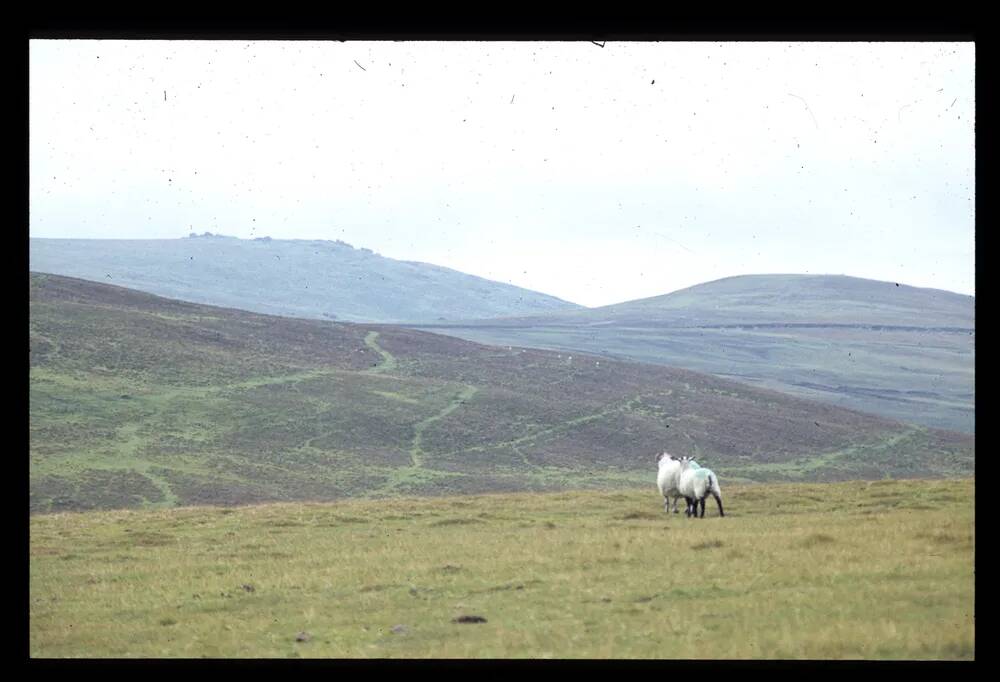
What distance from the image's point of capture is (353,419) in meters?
112

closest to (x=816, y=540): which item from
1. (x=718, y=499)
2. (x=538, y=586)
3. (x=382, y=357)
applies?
(x=538, y=586)

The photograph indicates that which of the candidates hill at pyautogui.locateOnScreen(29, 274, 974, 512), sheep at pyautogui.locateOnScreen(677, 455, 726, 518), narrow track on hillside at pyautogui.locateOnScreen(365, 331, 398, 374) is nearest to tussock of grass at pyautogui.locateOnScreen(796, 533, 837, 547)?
sheep at pyautogui.locateOnScreen(677, 455, 726, 518)

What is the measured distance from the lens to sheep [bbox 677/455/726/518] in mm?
27922

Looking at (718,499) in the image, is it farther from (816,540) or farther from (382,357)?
(382,357)

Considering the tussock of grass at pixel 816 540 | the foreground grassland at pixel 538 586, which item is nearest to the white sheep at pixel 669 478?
the foreground grassland at pixel 538 586

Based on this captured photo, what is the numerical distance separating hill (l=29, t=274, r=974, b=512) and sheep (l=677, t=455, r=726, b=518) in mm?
55687

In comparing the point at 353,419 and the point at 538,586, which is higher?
the point at 538,586

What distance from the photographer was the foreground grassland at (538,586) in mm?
13664

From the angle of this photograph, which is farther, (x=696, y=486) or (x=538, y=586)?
(x=696, y=486)

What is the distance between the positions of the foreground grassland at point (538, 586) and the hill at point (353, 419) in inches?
2102

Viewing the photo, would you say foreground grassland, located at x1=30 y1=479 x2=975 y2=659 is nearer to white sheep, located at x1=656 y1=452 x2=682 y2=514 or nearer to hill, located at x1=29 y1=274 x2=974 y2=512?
white sheep, located at x1=656 y1=452 x2=682 y2=514

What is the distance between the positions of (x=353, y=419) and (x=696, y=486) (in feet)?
282
